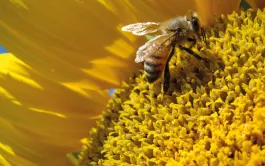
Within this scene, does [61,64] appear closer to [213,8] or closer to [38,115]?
[38,115]

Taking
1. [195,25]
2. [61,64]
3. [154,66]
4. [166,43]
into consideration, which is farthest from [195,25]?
[61,64]

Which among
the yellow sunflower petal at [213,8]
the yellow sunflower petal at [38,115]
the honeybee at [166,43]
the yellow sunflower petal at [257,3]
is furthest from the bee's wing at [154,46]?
the yellow sunflower petal at [38,115]

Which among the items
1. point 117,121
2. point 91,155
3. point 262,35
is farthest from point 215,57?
point 91,155

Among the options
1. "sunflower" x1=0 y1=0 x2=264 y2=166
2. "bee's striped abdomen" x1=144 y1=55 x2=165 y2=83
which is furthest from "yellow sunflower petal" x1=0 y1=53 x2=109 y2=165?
"bee's striped abdomen" x1=144 y1=55 x2=165 y2=83

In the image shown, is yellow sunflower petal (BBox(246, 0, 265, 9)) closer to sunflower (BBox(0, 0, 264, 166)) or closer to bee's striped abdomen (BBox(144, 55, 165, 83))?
sunflower (BBox(0, 0, 264, 166))

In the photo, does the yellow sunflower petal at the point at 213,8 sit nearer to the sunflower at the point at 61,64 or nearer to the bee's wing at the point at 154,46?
the sunflower at the point at 61,64

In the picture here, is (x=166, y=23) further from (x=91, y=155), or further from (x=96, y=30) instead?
(x=91, y=155)
